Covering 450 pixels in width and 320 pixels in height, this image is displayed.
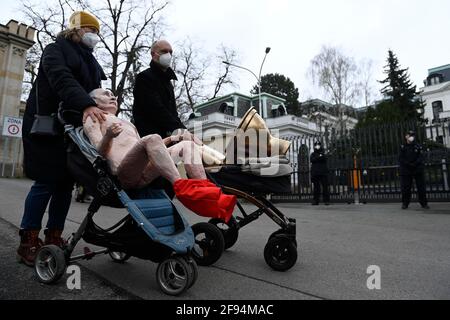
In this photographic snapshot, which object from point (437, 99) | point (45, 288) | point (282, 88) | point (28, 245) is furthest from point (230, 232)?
point (437, 99)

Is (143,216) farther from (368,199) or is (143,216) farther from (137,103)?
(368,199)

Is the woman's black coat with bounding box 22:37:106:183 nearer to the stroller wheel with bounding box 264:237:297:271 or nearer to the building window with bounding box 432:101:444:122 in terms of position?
the stroller wheel with bounding box 264:237:297:271

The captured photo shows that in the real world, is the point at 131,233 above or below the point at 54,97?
below

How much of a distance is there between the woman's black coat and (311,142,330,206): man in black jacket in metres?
7.75

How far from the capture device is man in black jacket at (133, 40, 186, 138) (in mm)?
2838

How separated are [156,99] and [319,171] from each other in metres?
7.35

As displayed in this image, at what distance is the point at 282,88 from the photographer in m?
52.1

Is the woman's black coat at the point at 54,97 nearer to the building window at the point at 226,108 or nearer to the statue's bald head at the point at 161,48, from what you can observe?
the statue's bald head at the point at 161,48

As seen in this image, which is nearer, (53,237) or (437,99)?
(53,237)

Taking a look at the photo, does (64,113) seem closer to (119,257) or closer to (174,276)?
(119,257)

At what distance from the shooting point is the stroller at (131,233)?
1836 millimetres

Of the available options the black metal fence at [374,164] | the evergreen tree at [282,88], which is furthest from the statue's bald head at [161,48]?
the evergreen tree at [282,88]

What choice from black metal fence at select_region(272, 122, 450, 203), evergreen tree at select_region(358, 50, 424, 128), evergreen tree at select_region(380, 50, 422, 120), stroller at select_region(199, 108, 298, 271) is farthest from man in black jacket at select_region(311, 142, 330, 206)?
evergreen tree at select_region(380, 50, 422, 120)

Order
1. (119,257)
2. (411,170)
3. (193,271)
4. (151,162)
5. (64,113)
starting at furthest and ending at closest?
(411,170)
(119,257)
(64,113)
(151,162)
(193,271)
